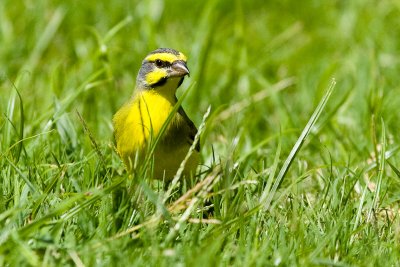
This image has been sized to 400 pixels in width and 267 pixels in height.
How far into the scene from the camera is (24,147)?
3.83 m

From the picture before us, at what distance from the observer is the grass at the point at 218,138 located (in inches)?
121

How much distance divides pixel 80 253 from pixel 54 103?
1704 mm

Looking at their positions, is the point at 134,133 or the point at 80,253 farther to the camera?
the point at 134,133

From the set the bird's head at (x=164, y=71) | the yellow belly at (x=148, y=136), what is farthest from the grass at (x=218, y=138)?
the bird's head at (x=164, y=71)

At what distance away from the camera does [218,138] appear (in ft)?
16.3

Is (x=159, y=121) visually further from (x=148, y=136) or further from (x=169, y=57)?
(x=169, y=57)

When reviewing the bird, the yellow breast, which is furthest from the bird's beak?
the yellow breast

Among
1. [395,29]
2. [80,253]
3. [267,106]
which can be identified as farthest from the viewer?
[395,29]

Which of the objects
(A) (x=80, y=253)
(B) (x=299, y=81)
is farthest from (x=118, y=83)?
(A) (x=80, y=253)

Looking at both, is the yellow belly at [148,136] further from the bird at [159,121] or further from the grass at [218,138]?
the grass at [218,138]

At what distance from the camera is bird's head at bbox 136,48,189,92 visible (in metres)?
4.18

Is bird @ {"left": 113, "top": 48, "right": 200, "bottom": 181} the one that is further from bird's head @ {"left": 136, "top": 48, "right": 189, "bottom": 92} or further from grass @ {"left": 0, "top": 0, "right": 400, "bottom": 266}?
grass @ {"left": 0, "top": 0, "right": 400, "bottom": 266}

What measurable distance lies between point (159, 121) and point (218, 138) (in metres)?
0.99

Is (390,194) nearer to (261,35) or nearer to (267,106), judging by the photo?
(267,106)
